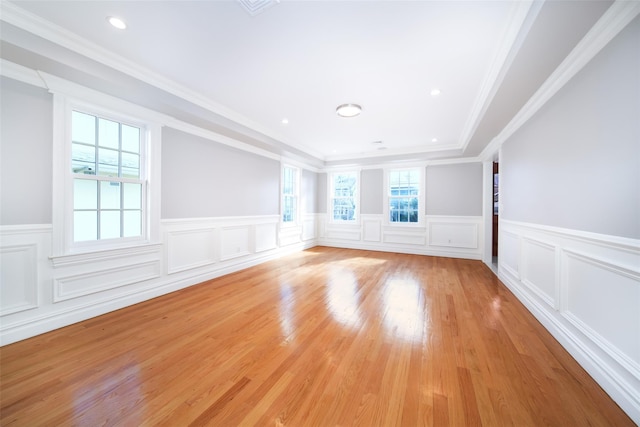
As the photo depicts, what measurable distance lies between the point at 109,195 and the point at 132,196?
23 cm

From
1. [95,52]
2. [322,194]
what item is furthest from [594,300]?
[322,194]

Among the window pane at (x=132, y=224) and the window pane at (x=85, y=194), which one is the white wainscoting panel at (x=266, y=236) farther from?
the window pane at (x=85, y=194)

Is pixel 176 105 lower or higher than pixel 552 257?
higher

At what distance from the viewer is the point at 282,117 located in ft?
11.8

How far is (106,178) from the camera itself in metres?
2.57

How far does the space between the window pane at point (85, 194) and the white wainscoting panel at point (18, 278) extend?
1.69 ft

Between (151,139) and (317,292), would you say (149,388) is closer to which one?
(317,292)

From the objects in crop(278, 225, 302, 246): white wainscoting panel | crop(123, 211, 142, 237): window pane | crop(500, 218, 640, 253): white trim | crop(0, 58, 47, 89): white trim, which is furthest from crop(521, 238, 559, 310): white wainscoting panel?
crop(0, 58, 47, 89): white trim

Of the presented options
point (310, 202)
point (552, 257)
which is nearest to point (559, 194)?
point (552, 257)

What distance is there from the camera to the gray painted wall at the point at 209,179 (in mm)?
3148

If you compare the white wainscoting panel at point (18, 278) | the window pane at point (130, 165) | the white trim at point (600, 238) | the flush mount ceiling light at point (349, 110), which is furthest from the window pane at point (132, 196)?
the white trim at point (600, 238)

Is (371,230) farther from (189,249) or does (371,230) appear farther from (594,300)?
(594,300)

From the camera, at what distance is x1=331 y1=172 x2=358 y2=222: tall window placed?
6.59m

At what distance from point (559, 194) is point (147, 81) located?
165 inches
